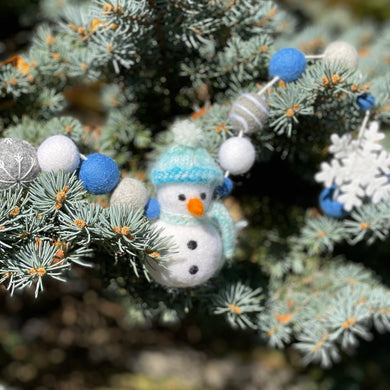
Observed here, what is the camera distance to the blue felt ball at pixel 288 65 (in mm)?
669

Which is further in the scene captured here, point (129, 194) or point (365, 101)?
point (365, 101)

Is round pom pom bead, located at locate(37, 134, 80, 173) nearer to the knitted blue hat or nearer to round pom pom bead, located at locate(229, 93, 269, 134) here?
the knitted blue hat

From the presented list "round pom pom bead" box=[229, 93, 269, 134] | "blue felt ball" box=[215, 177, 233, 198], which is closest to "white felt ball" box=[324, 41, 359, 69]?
"round pom pom bead" box=[229, 93, 269, 134]

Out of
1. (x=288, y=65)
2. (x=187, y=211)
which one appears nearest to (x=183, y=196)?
(x=187, y=211)

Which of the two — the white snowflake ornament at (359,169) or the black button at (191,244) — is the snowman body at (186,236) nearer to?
→ the black button at (191,244)

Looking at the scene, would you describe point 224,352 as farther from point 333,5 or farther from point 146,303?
point 333,5

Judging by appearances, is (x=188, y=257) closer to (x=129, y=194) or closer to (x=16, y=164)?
(x=129, y=194)

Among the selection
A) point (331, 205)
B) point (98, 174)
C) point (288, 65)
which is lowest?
point (331, 205)

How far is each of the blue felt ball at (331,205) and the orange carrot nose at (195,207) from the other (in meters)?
0.29

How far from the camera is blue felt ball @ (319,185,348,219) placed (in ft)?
2.51

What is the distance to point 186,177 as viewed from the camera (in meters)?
0.59

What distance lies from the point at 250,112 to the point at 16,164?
0.33 meters

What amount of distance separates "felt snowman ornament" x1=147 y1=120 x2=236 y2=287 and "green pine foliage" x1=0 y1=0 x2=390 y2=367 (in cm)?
4

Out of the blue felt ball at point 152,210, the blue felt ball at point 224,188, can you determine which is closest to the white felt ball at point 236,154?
the blue felt ball at point 224,188
